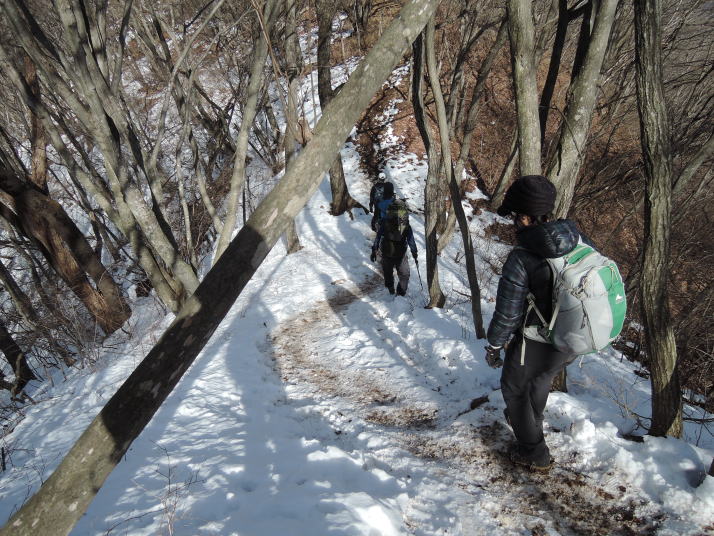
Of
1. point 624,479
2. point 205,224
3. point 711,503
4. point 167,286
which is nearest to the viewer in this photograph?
point 711,503

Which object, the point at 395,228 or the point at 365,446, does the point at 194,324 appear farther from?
the point at 395,228

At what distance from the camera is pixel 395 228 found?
20.2 feet

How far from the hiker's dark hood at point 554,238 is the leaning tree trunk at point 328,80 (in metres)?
6.03

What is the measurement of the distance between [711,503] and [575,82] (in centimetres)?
301

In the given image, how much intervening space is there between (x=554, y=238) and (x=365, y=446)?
7.45 ft

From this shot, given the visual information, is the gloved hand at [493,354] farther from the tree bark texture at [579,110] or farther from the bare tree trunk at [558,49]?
the bare tree trunk at [558,49]

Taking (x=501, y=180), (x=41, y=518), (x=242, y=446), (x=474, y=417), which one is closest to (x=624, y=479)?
(x=474, y=417)

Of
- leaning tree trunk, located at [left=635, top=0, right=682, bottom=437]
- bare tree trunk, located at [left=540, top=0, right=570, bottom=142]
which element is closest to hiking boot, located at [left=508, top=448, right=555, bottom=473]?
leaning tree trunk, located at [left=635, top=0, right=682, bottom=437]

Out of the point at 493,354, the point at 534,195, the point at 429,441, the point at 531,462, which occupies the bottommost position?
the point at 531,462

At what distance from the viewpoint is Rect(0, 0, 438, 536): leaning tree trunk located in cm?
147

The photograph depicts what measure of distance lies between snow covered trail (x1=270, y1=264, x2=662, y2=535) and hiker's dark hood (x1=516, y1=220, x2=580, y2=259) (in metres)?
1.67

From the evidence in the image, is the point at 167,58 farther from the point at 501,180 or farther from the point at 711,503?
the point at 501,180

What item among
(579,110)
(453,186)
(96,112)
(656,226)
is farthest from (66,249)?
(656,226)

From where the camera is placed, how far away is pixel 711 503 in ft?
7.12
